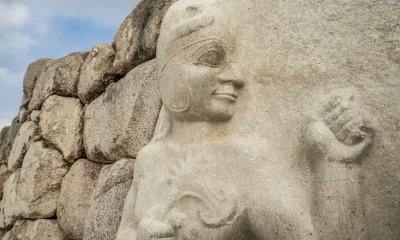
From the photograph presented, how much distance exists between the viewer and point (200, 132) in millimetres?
1190

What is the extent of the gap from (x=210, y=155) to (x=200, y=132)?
0.27 feet

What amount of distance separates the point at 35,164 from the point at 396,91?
233 cm

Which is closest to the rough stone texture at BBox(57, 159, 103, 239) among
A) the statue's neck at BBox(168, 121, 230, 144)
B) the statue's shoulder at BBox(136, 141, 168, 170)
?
the statue's shoulder at BBox(136, 141, 168, 170)

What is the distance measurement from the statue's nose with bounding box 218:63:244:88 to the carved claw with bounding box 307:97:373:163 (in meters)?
0.25

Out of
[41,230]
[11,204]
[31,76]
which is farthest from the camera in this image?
[31,76]

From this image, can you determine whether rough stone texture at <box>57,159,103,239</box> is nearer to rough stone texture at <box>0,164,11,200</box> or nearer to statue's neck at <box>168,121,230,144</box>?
rough stone texture at <box>0,164,11,200</box>

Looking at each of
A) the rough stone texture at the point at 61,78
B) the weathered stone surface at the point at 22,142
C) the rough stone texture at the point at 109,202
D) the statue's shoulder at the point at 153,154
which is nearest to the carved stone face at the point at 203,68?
the statue's shoulder at the point at 153,154

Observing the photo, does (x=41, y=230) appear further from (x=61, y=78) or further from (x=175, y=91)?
Result: (x=175, y=91)

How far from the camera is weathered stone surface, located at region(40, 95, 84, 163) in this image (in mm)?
2641

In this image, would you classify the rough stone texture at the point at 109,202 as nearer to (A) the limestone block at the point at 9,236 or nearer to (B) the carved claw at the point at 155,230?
(B) the carved claw at the point at 155,230

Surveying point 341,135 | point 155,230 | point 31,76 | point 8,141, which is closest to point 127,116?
point 155,230

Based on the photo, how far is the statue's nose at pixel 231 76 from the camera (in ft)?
3.78

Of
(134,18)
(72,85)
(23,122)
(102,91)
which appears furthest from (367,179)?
(23,122)

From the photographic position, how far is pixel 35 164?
276 cm
